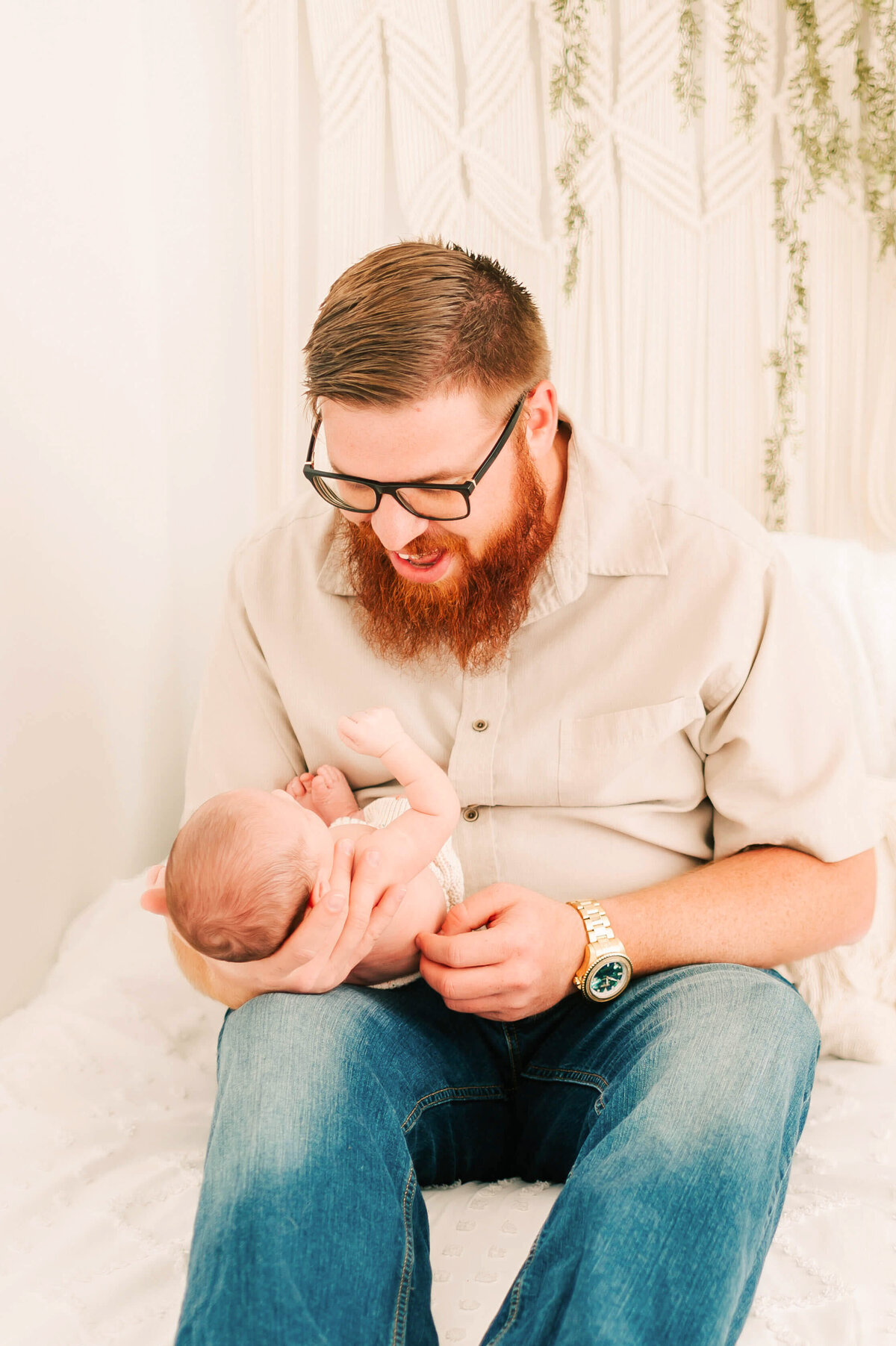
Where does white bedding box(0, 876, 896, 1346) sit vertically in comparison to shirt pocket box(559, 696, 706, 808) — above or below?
below

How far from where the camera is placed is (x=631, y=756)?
1.61 m

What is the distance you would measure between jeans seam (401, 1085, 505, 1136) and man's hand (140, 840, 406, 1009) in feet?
0.61

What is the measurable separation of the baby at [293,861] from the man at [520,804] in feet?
0.13

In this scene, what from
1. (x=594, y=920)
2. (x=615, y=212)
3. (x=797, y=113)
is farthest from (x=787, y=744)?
(x=797, y=113)

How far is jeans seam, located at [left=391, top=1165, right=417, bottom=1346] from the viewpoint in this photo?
3.44 feet

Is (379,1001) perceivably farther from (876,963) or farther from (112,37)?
(112,37)

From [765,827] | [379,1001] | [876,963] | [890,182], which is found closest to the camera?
[379,1001]

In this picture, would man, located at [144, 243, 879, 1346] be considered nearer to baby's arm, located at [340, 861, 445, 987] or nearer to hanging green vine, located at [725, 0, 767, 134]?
baby's arm, located at [340, 861, 445, 987]

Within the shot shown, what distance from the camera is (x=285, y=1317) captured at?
94 centimetres

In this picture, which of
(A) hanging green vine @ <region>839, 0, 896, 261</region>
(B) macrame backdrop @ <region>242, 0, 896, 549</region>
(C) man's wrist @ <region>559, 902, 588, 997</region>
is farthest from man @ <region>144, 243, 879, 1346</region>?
(A) hanging green vine @ <region>839, 0, 896, 261</region>

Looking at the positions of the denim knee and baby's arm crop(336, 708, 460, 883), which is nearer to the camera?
the denim knee

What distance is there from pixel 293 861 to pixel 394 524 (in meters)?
0.48

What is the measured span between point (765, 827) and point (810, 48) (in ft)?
5.91

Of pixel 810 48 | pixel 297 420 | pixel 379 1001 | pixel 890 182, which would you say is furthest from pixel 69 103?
pixel 379 1001
